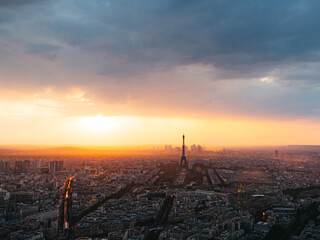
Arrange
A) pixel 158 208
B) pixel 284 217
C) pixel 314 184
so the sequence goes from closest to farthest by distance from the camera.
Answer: pixel 284 217 → pixel 158 208 → pixel 314 184

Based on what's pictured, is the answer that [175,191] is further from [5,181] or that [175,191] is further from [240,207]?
[5,181]

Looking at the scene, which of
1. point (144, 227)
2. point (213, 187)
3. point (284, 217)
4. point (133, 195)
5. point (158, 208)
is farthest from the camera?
point (213, 187)

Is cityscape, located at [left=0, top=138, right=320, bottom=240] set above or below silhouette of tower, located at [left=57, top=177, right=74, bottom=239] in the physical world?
above

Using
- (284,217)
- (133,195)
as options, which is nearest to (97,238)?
(284,217)

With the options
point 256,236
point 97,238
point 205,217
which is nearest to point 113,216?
point 97,238

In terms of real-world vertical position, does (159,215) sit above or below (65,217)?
above

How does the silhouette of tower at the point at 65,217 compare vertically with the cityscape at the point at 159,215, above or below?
below

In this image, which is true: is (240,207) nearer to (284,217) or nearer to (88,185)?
(284,217)

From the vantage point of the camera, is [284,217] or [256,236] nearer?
[256,236]

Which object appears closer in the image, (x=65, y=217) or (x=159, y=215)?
(x=65, y=217)
